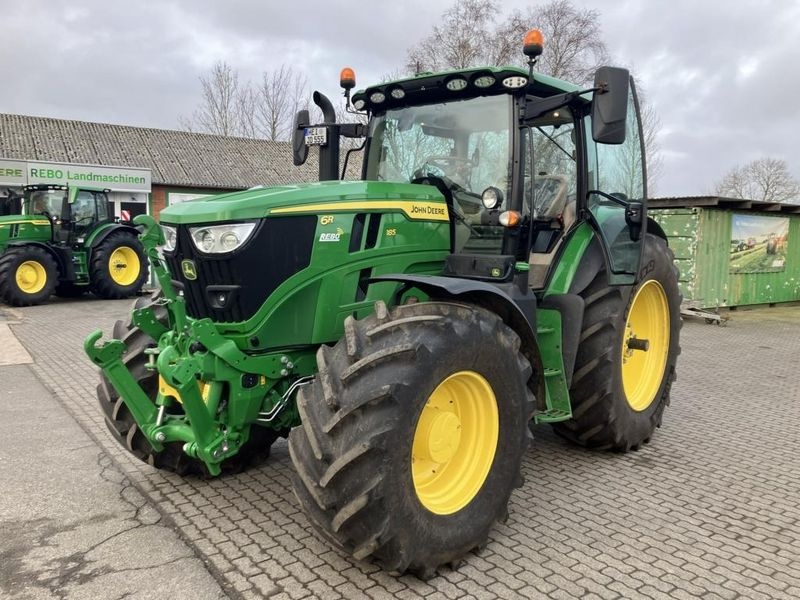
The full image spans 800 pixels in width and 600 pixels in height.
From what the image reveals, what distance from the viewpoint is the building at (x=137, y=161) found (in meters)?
19.0

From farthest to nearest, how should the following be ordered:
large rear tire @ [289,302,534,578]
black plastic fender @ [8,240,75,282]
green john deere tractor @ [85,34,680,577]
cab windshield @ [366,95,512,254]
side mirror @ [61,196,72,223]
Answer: side mirror @ [61,196,72,223] < black plastic fender @ [8,240,75,282] < cab windshield @ [366,95,512,254] < green john deere tractor @ [85,34,680,577] < large rear tire @ [289,302,534,578]

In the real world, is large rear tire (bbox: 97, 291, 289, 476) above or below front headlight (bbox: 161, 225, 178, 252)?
below

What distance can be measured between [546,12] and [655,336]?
82.8 ft

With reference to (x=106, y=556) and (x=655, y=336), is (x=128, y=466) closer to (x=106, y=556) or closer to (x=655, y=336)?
(x=106, y=556)

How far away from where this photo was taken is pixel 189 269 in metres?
3.41

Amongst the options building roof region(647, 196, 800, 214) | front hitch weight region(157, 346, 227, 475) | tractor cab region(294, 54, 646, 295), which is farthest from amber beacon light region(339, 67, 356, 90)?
building roof region(647, 196, 800, 214)

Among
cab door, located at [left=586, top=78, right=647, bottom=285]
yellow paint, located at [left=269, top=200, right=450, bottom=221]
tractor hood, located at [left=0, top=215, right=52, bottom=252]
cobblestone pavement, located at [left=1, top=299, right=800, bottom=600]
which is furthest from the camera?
tractor hood, located at [left=0, top=215, right=52, bottom=252]

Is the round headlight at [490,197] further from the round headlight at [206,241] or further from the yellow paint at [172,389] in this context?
the yellow paint at [172,389]

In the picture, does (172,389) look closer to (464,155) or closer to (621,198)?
(464,155)

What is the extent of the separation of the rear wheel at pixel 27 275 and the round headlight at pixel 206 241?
12534 millimetres

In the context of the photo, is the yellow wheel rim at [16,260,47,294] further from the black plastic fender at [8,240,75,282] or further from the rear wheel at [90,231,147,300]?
the rear wheel at [90,231,147,300]

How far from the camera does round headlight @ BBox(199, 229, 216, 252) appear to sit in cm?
326

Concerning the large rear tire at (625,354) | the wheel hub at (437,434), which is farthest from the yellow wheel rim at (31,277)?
the wheel hub at (437,434)

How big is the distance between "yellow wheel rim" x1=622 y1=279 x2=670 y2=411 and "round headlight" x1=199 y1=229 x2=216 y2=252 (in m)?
3.25
